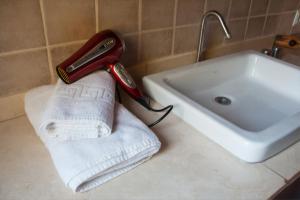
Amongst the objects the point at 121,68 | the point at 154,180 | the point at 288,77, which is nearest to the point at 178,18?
the point at 121,68

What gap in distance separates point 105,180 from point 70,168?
70 mm

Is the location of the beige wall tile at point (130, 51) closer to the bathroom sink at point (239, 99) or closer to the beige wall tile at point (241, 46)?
the bathroom sink at point (239, 99)

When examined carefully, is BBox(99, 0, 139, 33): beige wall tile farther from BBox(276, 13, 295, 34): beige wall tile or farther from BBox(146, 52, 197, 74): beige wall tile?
BBox(276, 13, 295, 34): beige wall tile

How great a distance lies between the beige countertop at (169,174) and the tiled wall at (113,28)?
15cm

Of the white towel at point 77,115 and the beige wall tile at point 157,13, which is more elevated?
the beige wall tile at point 157,13

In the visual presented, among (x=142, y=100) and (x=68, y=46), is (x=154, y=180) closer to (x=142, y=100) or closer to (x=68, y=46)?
(x=142, y=100)

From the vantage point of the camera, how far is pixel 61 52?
2.10 ft

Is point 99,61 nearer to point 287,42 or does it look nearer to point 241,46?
point 241,46

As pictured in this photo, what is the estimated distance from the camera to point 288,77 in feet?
2.89

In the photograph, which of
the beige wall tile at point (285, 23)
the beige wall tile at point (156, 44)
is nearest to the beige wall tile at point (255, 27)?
the beige wall tile at point (285, 23)

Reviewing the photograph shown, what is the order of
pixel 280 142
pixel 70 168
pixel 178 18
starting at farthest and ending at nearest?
1. pixel 178 18
2. pixel 280 142
3. pixel 70 168

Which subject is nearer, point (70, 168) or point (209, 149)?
point (70, 168)

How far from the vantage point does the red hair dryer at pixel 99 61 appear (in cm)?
58

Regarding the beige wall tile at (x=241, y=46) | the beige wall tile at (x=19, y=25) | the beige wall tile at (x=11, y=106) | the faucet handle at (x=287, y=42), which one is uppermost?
the beige wall tile at (x=19, y=25)
